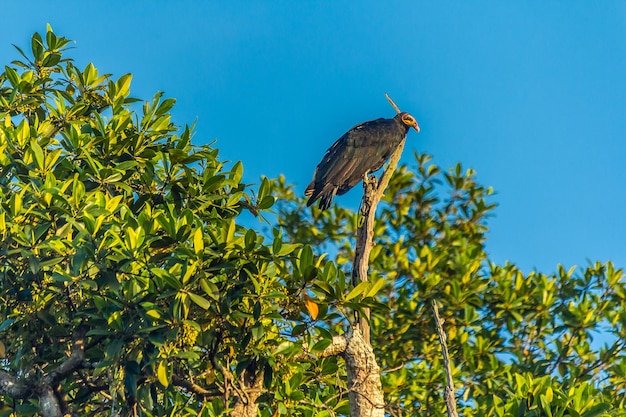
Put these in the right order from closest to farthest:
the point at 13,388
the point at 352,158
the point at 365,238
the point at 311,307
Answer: the point at 311,307
the point at 13,388
the point at 365,238
the point at 352,158

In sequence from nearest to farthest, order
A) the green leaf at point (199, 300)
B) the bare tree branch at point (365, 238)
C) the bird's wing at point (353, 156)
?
1. the green leaf at point (199, 300)
2. the bare tree branch at point (365, 238)
3. the bird's wing at point (353, 156)

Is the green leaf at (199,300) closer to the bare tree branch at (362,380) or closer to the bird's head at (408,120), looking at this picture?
the bare tree branch at (362,380)

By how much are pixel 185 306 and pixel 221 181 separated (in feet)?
5.38

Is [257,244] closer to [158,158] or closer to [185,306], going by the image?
[185,306]

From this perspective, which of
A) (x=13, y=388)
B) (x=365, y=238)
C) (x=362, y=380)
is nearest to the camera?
(x=13, y=388)

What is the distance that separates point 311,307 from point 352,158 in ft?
13.8

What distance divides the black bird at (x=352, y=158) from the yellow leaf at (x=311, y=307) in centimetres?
316

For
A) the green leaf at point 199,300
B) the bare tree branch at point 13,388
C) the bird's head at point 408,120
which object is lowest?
the bare tree branch at point 13,388

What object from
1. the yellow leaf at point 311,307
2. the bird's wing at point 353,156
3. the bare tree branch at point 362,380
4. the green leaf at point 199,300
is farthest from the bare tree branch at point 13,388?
the bird's wing at point 353,156

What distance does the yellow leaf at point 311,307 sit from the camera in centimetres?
539

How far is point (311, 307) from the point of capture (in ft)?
17.7

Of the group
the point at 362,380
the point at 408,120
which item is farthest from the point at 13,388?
the point at 408,120

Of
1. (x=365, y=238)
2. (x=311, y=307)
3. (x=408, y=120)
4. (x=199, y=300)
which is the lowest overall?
(x=199, y=300)

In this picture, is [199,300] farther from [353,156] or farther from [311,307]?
[353,156]
